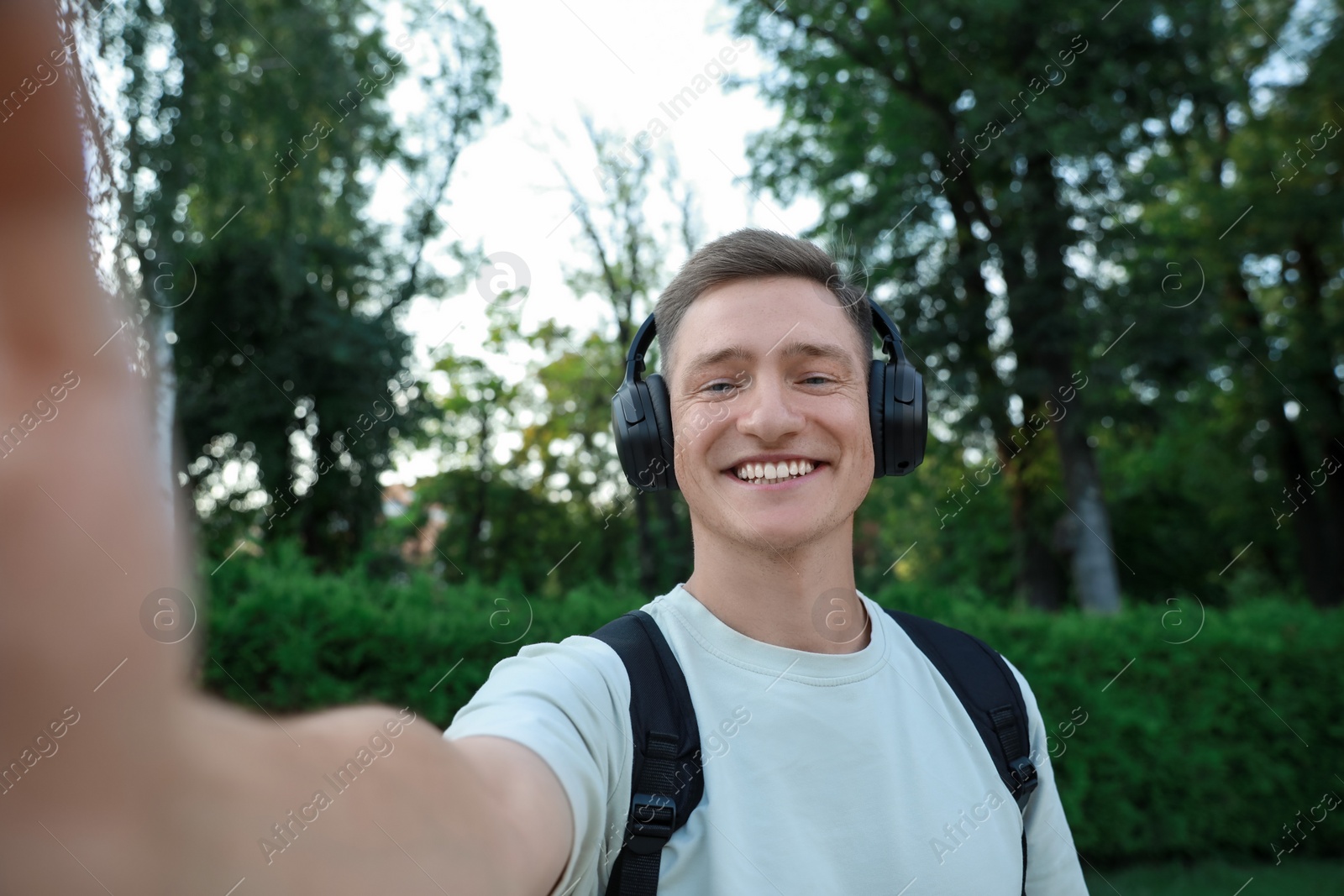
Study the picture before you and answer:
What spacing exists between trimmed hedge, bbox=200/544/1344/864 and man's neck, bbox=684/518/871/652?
4.15 metres

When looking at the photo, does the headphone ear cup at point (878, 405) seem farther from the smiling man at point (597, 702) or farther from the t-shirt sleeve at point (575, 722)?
the t-shirt sleeve at point (575, 722)

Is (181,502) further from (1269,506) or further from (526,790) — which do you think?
(1269,506)

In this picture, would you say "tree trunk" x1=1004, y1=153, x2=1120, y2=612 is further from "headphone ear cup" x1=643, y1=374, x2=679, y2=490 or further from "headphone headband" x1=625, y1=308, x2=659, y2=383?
"headphone ear cup" x1=643, y1=374, x2=679, y2=490

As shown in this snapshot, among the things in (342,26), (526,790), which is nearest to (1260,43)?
(342,26)

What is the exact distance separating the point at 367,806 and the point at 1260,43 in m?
19.3

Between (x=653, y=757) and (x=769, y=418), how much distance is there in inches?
28.6

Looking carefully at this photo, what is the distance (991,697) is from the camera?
1.98 m

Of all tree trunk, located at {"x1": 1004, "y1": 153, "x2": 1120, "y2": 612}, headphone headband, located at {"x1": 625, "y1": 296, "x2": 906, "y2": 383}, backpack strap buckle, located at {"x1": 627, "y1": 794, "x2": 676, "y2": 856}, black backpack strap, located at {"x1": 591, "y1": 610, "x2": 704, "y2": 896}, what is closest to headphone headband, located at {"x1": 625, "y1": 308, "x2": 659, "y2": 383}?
headphone headband, located at {"x1": 625, "y1": 296, "x2": 906, "y2": 383}

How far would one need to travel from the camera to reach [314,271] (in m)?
16.1

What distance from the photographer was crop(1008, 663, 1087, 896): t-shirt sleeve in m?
1.96

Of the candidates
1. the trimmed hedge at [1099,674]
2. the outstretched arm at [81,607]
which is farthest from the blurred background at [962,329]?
the outstretched arm at [81,607]

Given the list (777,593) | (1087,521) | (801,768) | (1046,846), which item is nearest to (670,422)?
(777,593)

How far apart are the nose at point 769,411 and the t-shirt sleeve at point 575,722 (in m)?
0.56

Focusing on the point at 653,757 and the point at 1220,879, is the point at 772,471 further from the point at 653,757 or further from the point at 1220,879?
the point at 1220,879
